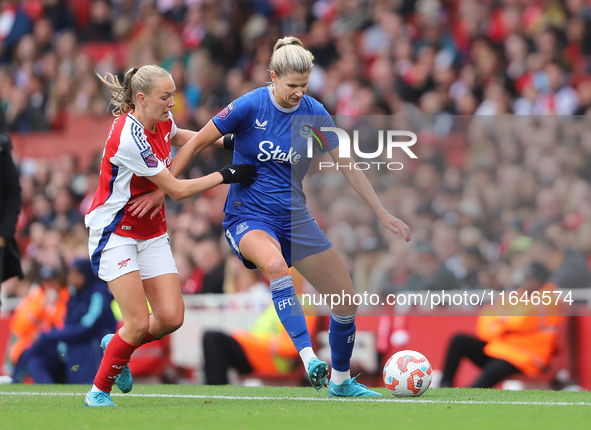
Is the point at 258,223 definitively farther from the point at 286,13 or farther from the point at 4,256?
the point at 286,13

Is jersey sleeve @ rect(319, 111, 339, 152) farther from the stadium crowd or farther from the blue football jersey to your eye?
the stadium crowd

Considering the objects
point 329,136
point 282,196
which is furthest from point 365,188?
point 282,196

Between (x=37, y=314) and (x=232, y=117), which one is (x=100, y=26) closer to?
(x=37, y=314)

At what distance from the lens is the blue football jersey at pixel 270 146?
5.44 meters

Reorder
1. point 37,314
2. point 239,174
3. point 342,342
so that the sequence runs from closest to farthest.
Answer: point 239,174
point 342,342
point 37,314

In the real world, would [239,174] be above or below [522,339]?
above

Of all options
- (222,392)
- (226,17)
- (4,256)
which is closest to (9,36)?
(226,17)

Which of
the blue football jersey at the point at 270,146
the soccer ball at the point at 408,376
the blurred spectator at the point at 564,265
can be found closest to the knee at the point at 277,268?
the blue football jersey at the point at 270,146

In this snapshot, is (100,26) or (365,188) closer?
(365,188)

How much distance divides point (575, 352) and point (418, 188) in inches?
89.4

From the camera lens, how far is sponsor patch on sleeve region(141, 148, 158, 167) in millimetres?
4956

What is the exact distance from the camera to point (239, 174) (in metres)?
5.33

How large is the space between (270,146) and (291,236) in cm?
61

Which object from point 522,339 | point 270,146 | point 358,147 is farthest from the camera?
point 358,147
